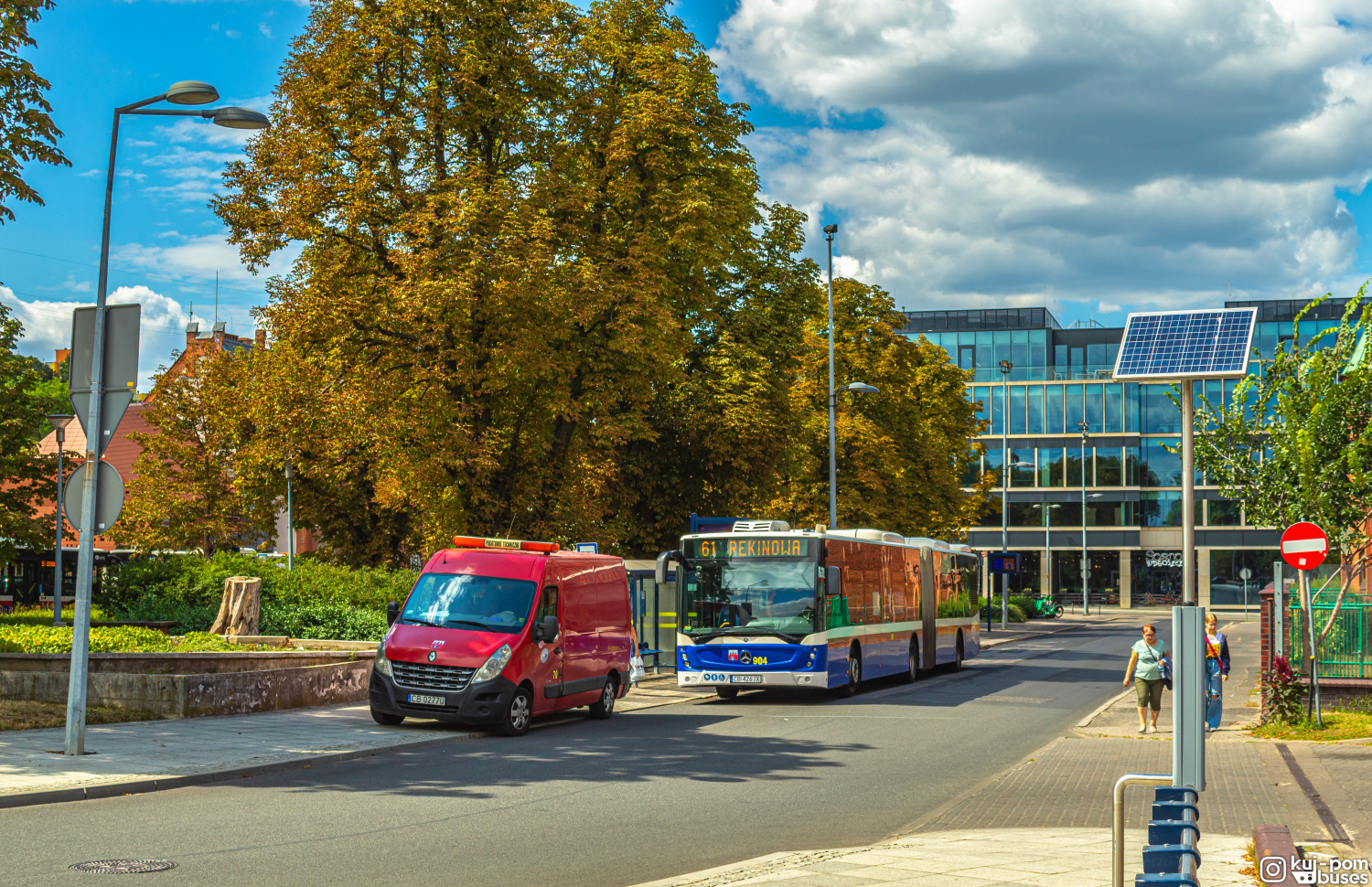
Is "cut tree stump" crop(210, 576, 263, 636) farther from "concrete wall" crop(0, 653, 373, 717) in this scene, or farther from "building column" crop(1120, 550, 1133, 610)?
"building column" crop(1120, 550, 1133, 610)

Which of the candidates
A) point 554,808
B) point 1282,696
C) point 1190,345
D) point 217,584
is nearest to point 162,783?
point 554,808

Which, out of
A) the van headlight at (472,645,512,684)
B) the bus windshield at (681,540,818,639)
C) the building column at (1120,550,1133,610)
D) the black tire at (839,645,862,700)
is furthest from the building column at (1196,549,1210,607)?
the van headlight at (472,645,512,684)

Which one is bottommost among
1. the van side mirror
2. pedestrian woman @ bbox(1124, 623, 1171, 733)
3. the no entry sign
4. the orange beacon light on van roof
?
pedestrian woman @ bbox(1124, 623, 1171, 733)

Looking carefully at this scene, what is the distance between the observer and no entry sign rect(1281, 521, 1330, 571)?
1684cm

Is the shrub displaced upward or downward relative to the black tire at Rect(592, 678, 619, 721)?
upward

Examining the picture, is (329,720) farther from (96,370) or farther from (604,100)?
(604,100)

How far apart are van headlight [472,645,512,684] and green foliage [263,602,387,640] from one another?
9.63 meters

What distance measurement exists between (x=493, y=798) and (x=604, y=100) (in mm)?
20870

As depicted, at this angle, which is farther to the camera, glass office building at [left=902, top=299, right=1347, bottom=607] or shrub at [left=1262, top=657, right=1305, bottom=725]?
glass office building at [left=902, top=299, right=1347, bottom=607]

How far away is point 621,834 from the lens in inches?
396

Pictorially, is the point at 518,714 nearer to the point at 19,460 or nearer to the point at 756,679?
the point at 756,679

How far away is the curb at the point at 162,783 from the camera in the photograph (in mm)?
10906

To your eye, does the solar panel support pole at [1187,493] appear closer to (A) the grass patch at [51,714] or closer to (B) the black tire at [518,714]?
(B) the black tire at [518,714]

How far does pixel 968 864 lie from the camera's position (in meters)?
8.80
